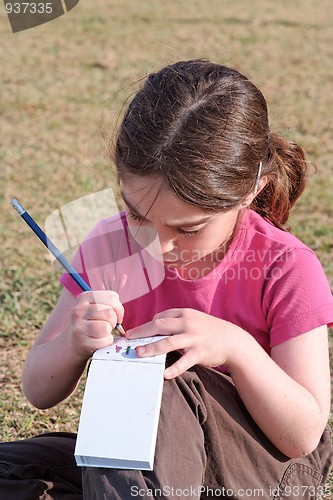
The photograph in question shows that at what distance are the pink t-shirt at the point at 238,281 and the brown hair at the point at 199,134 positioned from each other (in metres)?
0.15

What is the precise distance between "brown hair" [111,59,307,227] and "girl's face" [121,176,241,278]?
0.02 metres

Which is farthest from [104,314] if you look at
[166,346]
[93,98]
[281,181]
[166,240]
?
[93,98]

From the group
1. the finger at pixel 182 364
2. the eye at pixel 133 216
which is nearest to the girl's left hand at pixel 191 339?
the finger at pixel 182 364

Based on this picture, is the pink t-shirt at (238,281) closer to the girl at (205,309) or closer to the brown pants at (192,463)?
the girl at (205,309)

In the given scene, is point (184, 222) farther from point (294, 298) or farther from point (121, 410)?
point (121, 410)

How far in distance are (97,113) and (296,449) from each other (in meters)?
3.81

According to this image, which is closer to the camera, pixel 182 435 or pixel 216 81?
pixel 182 435

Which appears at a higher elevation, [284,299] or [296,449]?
[284,299]

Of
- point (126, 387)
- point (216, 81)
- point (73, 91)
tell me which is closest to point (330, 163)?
point (73, 91)

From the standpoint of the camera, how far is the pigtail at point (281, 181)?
6.98 ft

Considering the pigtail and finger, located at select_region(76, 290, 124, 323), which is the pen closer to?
finger, located at select_region(76, 290, 124, 323)

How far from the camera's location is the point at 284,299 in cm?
197

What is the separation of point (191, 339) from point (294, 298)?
34cm

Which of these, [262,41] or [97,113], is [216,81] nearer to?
[97,113]
